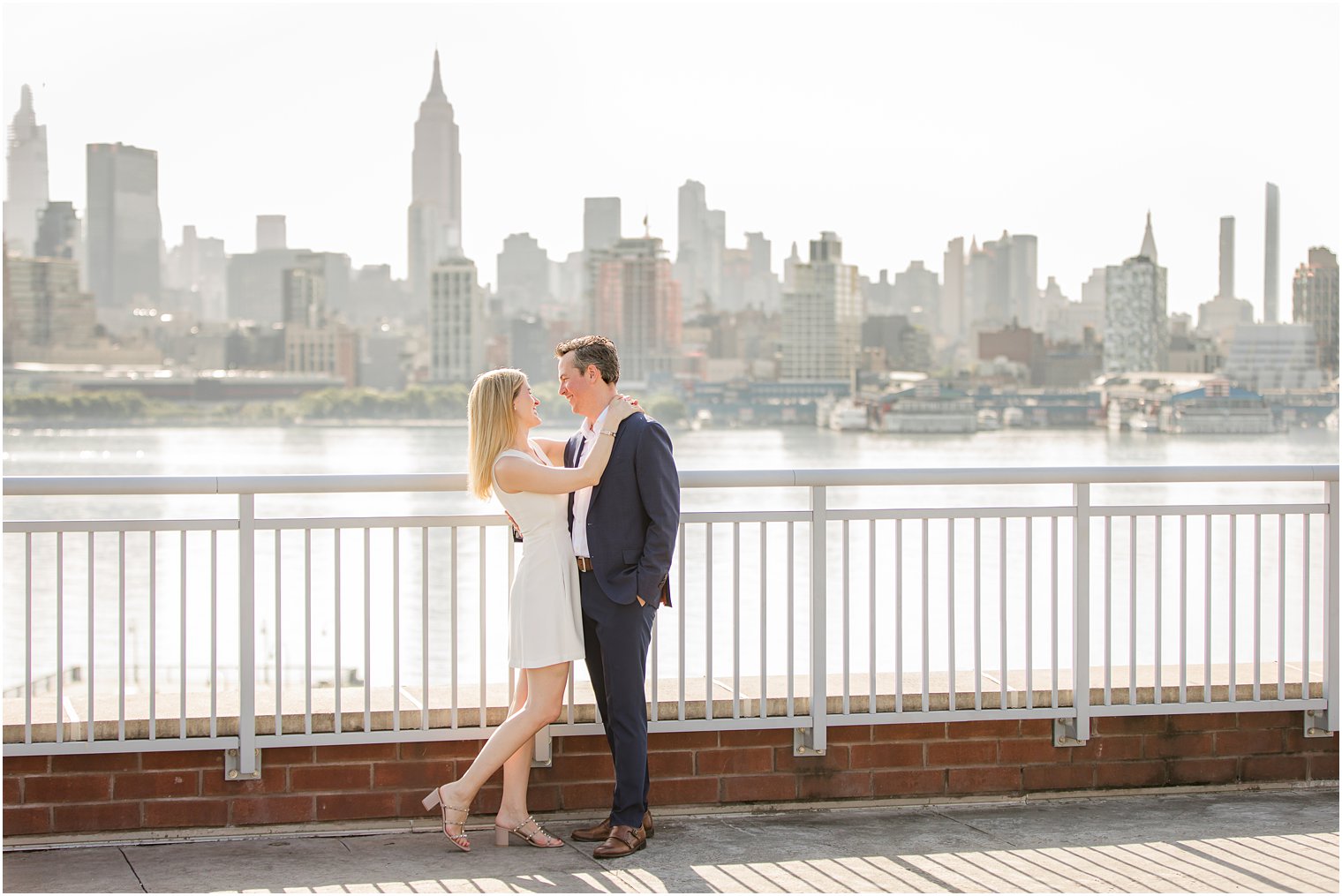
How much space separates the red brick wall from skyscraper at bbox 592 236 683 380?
6514 centimetres

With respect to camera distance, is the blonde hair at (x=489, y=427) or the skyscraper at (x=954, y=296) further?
the skyscraper at (x=954, y=296)

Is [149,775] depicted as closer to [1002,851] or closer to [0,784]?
[0,784]

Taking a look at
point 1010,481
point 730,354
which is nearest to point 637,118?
point 730,354

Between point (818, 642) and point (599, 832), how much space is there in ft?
2.98

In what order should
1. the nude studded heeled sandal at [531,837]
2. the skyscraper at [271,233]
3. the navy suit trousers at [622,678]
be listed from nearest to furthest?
the navy suit trousers at [622,678] → the nude studded heeled sandal at [531,837] → the skyscraper at [271,233]

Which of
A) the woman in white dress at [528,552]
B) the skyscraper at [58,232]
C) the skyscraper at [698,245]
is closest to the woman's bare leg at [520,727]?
the woman in white dress at [528,552]

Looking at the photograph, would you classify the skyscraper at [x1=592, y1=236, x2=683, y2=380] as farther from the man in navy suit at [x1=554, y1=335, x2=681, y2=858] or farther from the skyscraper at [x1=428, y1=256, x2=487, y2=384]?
the man in navy suit at [x1=554, y1=335, x2=681, y2=858]

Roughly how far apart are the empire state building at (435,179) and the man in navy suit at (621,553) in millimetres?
79447

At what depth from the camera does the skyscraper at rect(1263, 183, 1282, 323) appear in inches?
3019

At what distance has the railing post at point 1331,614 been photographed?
4.79 meters

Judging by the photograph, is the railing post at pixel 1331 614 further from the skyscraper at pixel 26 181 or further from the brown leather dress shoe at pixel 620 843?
the skyscraper at pixel 26 181

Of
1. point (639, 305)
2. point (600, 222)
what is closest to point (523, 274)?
point (600, 222)

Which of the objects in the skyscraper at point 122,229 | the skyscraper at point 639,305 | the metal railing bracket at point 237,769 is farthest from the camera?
the skyscraper at point 122,229

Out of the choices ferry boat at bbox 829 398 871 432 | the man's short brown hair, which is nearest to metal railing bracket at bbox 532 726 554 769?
the man's short brown hair
